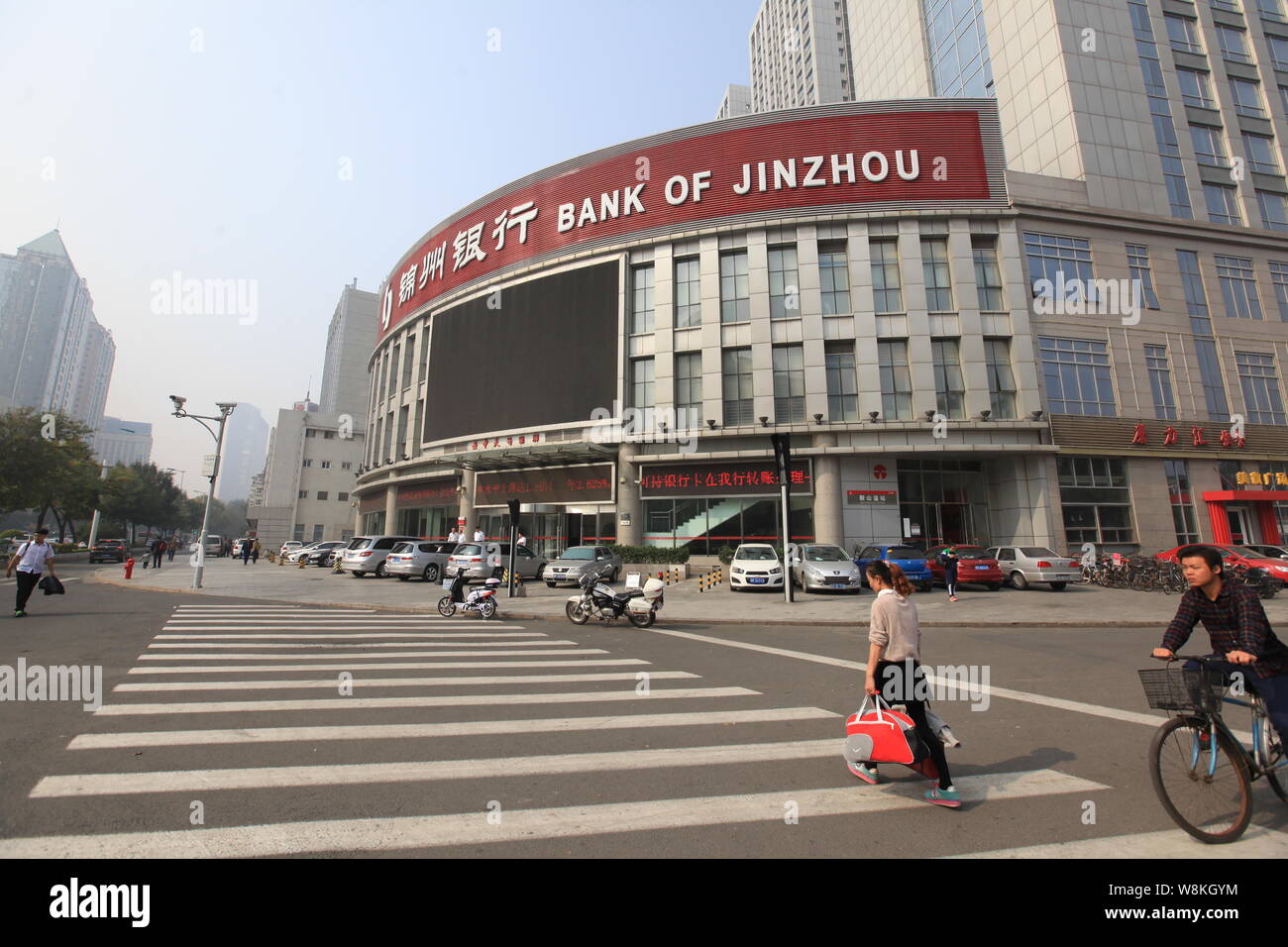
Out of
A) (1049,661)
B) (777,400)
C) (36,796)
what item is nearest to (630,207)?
(777,400)

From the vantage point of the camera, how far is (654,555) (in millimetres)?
25328

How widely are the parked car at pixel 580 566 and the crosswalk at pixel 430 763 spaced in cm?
1265

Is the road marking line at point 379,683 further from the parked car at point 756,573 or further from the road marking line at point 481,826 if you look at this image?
the parked car at point 756,573

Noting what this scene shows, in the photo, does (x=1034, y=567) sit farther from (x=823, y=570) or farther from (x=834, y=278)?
(x=834, y=278)

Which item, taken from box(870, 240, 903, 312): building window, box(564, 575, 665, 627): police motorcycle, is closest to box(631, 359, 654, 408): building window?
box(870, 240, 903, 312): building window

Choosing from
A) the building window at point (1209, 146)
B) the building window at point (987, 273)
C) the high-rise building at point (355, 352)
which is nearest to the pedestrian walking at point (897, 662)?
the building window at point (987, 273)

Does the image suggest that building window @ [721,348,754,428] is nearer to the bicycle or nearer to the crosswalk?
the crosswalk

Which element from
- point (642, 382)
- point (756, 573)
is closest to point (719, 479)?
point (642, 382)

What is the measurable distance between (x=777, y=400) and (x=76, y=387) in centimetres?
14027

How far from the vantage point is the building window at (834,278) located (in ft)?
87.7

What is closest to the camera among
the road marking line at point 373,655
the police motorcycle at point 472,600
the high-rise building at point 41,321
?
the road marking line at point 373,655
